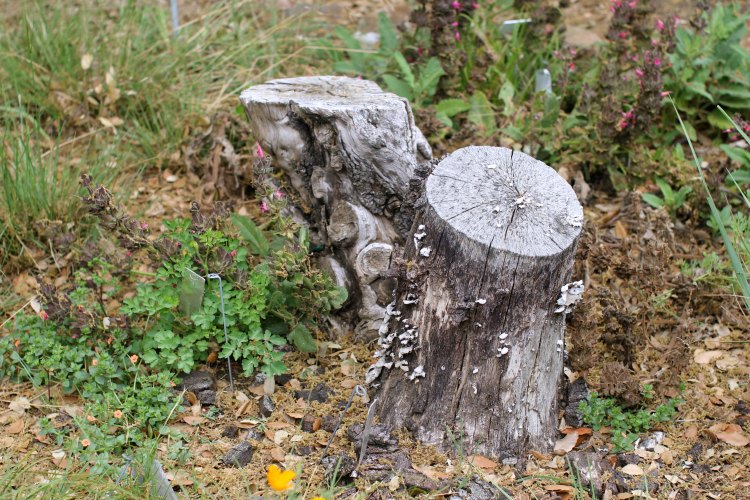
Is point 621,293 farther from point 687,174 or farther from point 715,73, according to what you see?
point 715,73

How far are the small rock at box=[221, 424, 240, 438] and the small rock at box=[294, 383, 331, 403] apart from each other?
29 cm

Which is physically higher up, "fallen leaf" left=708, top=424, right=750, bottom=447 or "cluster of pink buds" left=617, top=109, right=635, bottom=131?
"cluster of pink buds" left=617, top=109, right=635, bottom=131

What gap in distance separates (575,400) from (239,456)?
1.31m

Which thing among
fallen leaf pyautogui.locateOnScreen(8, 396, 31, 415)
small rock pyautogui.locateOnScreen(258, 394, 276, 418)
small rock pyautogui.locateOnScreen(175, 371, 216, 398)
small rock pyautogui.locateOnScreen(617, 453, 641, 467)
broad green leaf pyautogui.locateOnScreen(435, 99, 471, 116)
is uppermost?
broad green leaf pyautogui.locateOnScreen(435, 99, 471, 116)

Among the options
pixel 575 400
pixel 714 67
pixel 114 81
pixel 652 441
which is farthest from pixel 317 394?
pixel 714 67

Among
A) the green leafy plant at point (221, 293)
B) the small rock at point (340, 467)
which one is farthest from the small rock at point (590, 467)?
the green leafy plant at point (221, 293)

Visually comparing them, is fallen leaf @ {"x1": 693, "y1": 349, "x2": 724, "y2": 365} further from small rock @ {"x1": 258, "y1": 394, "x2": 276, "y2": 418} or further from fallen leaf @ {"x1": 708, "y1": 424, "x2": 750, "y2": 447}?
small rock @ {"x1": 258, "y1": 394, "x2": 276, "y2": 418}

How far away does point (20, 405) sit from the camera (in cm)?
326

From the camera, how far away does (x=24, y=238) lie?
3904 millimetres

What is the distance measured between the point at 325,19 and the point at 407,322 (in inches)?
141

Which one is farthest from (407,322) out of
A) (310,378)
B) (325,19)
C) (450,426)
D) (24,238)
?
(325,19)

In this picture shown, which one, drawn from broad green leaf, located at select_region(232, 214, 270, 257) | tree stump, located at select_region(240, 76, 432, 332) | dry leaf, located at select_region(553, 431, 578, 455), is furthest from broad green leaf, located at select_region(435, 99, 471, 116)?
dry leaf, located at select_region(553, 431, 578, 455)

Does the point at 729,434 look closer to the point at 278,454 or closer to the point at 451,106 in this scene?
the point at 278,454

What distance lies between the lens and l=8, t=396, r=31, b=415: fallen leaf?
10.6ft
